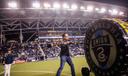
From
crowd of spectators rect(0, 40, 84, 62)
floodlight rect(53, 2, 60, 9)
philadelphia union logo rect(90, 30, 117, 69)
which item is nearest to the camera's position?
philadelphia union logo rect(90, 30, 117, 69)

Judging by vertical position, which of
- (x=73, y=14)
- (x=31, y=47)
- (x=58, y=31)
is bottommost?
(x=31, y=47)

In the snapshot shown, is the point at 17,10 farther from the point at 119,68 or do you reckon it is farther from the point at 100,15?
the point at 119,68

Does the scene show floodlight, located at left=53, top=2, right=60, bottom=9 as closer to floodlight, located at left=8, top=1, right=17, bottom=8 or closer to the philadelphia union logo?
floodlight, located at left=8, top=1, right=17, bottom=8

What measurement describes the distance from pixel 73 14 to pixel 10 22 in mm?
9283

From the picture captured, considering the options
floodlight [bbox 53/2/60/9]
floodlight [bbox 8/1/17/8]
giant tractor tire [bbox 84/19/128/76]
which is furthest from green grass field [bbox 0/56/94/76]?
floodlight [bbox 53/2/60/9]

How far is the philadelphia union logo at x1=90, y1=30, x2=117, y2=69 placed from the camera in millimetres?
3586

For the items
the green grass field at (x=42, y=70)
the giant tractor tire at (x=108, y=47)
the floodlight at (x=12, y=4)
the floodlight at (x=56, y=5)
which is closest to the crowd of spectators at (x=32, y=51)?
the floodlight at (x=12, y=4)

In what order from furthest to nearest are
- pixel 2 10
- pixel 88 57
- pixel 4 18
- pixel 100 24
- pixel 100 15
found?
pixel 100 15 < pixel 4 18 < pixel 2 10 < pixel 88 57 < pixel 100 24

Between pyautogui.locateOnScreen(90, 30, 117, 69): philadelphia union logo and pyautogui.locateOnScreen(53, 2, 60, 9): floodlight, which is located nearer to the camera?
pyautogui.locateOnScreen(90, 30, 117, 69): philadelphia union logo

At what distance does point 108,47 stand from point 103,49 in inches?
6.0

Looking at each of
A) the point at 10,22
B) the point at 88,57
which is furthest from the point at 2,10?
the point at 88,57

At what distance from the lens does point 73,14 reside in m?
29.8

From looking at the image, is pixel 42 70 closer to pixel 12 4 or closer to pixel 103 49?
pixel 103 49

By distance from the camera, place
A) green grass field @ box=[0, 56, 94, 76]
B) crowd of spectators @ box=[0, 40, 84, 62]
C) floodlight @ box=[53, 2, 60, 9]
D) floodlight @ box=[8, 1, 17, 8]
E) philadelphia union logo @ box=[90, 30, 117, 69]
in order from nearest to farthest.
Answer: philadelphia union logo @ box=[90, 30, 117, 69] → green grass field @ box=[0, 56, 94, 76] → crowd of spectators @ box=[0, 40, 84, 62] → floodlight @ box=[8, 1, 17, 8] → floodlight @ box=[53, 2, 60, 9]
